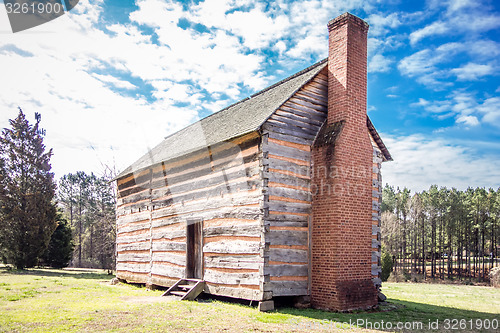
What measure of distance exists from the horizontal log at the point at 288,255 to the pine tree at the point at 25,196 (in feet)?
76.6

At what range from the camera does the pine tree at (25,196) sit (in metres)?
27.6

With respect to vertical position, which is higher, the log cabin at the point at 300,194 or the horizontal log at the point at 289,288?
the log cabin at the point at 300,194

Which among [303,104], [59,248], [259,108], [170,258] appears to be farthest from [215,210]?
[59,248]

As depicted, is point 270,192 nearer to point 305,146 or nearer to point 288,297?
point 305,146

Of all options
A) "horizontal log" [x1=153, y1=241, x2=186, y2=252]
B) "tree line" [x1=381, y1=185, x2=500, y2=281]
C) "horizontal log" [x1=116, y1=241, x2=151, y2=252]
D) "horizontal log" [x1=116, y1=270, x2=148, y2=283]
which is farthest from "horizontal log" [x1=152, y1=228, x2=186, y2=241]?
"tree line" [x1=381, y1=185, x2=500, y2=281]

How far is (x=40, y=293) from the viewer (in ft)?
45.4

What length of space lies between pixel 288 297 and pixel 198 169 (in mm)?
5417

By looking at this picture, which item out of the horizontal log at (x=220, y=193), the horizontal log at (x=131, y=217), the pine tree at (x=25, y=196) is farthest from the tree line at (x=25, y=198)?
the horizontal log at (x=220, y=193)

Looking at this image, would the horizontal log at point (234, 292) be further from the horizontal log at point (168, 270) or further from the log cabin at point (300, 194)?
the horizontal log at point (168, 270)

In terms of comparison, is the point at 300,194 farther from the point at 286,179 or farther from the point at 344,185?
the point at 344,185

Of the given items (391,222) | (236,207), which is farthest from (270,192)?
(391,222)

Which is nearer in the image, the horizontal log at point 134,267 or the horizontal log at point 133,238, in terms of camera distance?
the horizontal log at point 134,267

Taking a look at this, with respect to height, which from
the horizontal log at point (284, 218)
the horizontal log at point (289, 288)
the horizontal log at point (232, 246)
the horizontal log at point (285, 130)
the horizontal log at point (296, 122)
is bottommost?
the horizontal log at point (289, 288)

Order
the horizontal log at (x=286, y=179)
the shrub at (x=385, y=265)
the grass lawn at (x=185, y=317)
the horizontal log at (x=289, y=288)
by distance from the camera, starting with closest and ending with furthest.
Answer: the grass lawn at (x=185, y=317) < the horizontal log at (x=289, y=288) < the horizontal log at (x=286, y=179) < the shrub at (x=385, y=265)
